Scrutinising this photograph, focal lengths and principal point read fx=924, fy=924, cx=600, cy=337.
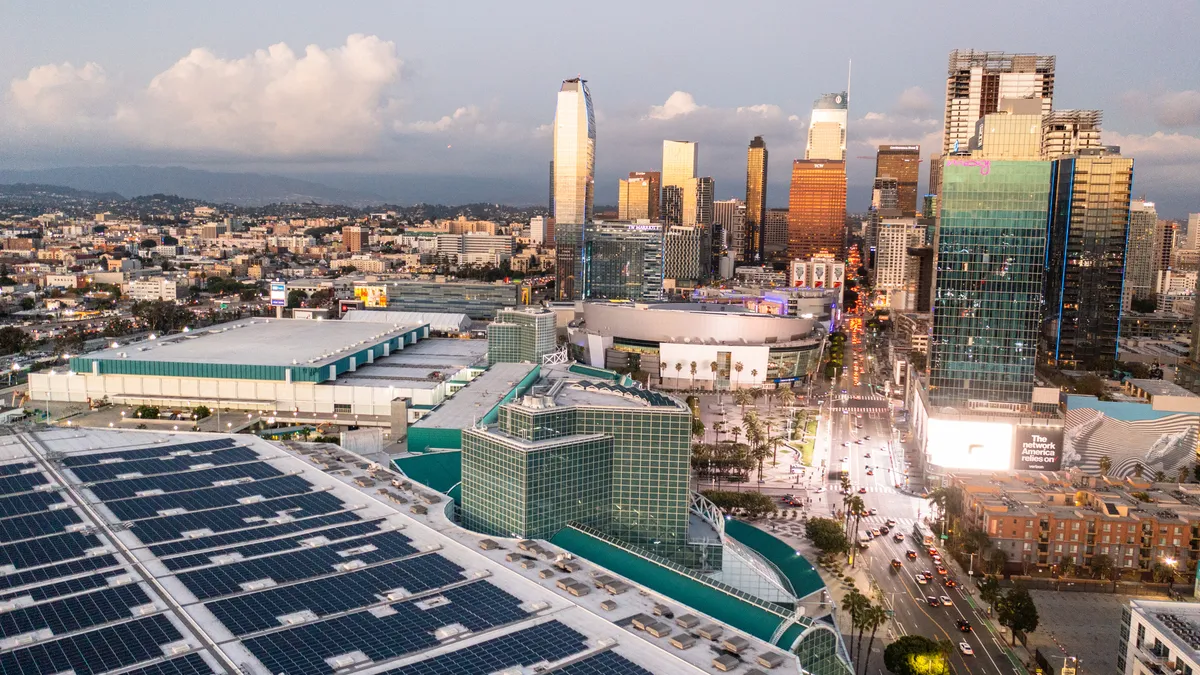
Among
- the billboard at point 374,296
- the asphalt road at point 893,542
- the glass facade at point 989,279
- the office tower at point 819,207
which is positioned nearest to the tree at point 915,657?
the asphalt road at point 893,542

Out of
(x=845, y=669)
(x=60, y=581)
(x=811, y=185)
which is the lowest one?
(x=845, y=669)

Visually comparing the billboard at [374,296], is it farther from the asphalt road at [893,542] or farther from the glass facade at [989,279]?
the glass facade at [989,279]

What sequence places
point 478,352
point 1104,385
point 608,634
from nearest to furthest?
point 608,634
point 1104,385
point 478,352

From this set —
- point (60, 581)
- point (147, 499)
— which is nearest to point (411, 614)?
point (60, 581)

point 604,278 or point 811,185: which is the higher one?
point 811,185

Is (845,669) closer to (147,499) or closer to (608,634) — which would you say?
(608,634)
